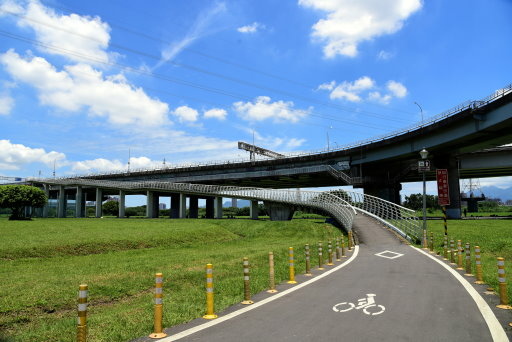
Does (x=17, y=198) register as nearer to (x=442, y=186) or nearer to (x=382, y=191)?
(x=382, y=191)

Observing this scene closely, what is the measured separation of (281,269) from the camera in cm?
1338

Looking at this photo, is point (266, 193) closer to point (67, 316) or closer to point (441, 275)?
point (441, 275)

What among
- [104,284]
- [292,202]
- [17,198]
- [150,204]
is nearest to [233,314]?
[104,284]

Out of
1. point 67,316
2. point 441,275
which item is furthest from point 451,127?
point 67,316

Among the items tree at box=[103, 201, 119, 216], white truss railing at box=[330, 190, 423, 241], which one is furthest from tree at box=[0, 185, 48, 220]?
tree at box=[103, 201, 119, 216]

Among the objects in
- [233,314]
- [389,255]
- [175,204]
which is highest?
[175,204]

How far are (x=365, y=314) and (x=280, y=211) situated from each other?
43.2m

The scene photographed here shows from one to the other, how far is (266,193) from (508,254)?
116 ft

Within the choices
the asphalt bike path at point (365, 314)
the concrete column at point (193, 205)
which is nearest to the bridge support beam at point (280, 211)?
the concrete column at point (193, 205)

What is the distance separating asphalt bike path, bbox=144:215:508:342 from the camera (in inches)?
233

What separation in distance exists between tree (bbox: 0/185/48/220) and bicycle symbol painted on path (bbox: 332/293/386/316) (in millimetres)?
57006

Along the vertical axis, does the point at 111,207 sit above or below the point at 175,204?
below

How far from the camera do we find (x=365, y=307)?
767 centimetres

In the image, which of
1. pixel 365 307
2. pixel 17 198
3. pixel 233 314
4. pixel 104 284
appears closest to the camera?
pixel 233 314
